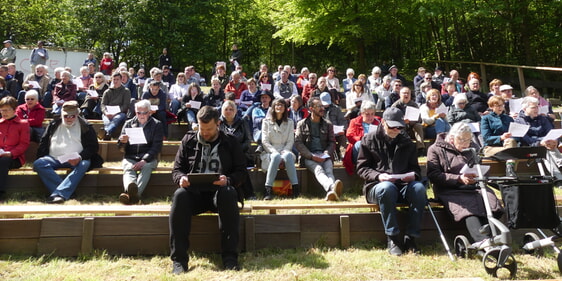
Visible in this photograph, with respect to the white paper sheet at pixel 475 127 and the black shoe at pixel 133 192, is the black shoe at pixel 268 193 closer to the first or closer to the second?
the black shoe at pixel 133 192

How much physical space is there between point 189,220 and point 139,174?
1805 millimetres

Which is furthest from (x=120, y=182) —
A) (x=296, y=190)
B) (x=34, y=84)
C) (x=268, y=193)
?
(x=34, y=84)

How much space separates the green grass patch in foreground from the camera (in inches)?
127

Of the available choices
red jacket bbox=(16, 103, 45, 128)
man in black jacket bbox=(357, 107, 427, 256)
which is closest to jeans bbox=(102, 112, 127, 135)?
red jacket bbox=(16, 103, 45, 128)

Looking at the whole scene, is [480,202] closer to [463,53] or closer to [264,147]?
[264,147]

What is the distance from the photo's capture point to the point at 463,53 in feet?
57.0

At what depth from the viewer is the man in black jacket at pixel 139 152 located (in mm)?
4733

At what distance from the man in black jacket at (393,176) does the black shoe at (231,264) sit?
1.39 meters

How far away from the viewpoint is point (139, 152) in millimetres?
5293

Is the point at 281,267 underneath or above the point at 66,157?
underneath

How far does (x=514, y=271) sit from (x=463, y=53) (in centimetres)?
1603

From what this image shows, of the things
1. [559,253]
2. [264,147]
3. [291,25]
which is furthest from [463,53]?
[559,253]

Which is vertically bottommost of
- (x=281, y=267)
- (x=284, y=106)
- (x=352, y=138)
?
(x=281, y=267)

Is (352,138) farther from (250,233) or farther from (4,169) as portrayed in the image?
(4,169)
